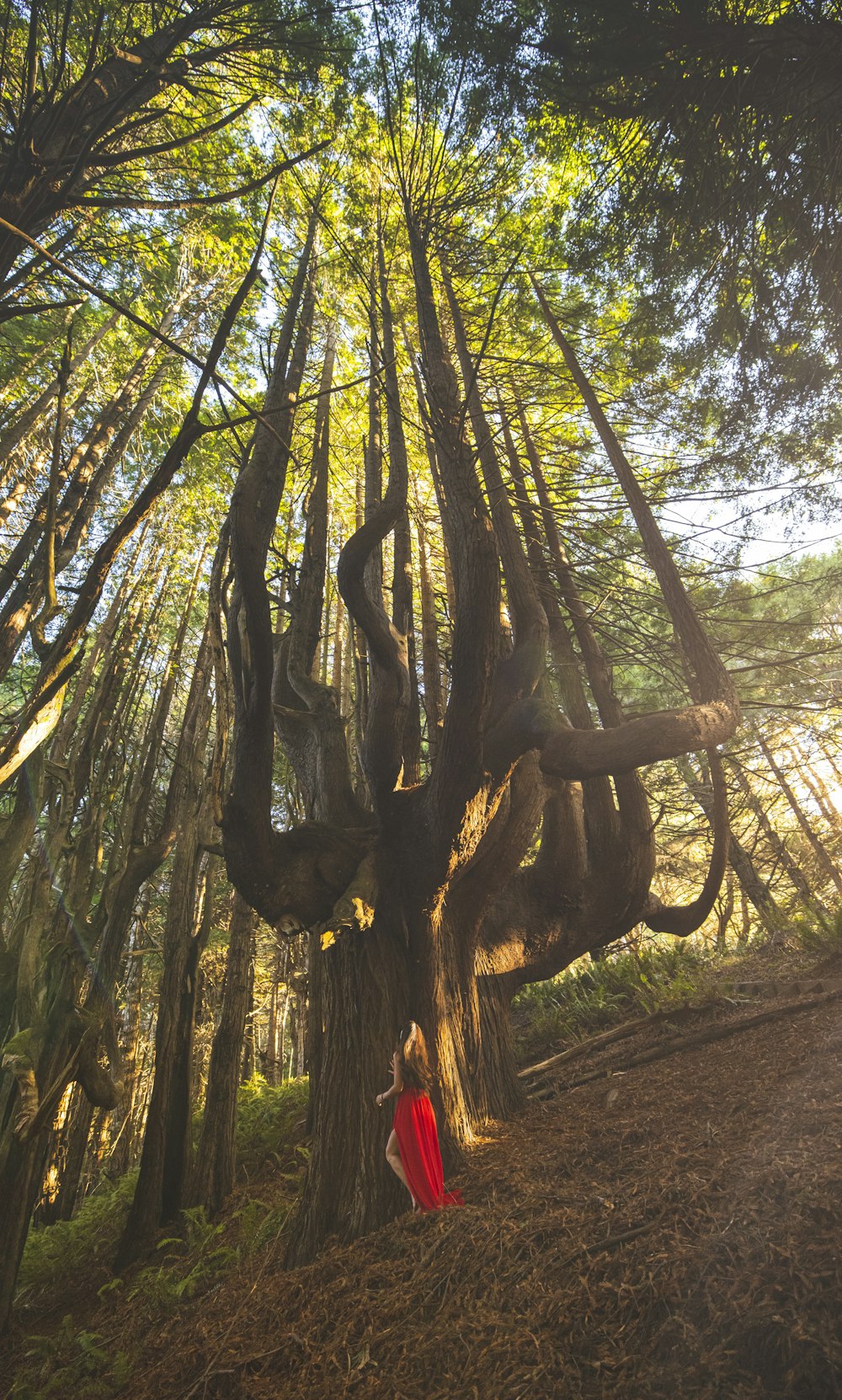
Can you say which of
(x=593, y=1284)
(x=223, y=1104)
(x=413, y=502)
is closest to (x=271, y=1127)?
(x=223, y=1104)

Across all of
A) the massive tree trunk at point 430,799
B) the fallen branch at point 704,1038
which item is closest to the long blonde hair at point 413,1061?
the massive tree trunk at point 430,799

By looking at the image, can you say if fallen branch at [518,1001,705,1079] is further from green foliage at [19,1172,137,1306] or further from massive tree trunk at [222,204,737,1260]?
green foliage at [19,1172,137,1306]

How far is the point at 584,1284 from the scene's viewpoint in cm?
226

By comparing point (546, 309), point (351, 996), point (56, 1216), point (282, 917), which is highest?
point (546, 309)

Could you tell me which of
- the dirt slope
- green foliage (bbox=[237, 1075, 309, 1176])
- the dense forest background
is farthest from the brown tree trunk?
the dirt slope

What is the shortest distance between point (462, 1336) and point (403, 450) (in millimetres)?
5158

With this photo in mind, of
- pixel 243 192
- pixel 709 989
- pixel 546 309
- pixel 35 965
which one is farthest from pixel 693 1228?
pixel 546 309

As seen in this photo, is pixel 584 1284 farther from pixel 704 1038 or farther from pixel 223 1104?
pixel 223 1104

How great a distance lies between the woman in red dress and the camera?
3.38 metres

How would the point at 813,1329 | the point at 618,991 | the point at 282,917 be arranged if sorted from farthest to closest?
the point at 618,991
the point at 282,917
the point at 813,1329

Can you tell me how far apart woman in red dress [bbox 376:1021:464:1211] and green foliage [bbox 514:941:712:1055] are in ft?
14.0

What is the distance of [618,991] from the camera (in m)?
8.46

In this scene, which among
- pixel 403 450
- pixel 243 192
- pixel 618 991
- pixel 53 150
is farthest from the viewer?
pixel 618 991

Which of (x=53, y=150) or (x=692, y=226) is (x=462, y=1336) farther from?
(x=692, y=226)
